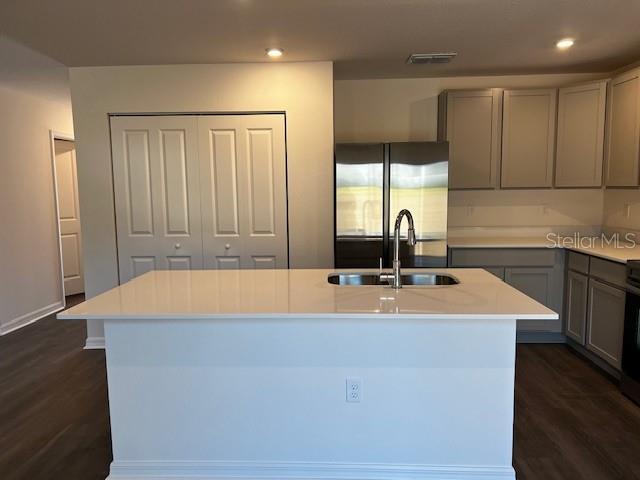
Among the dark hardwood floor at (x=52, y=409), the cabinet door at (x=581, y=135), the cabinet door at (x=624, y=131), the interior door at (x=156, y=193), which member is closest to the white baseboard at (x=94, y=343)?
the dark hardwood floor at (x=52, y=409)

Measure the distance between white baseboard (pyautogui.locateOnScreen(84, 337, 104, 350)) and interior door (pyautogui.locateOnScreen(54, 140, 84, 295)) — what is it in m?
2.38

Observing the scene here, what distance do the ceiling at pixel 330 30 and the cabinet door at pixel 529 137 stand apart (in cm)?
29

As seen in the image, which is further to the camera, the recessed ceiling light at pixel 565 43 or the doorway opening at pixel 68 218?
the doorway opening at pixel 68 218

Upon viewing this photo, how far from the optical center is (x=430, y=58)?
133 inches

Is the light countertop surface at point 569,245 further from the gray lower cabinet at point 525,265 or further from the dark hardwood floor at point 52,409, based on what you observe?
the dark hardwood floor at point 52,409

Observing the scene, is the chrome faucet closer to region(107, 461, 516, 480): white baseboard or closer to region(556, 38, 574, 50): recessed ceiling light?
region(107, 461, 516, 480): white baseboard

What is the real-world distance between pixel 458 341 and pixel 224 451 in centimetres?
118

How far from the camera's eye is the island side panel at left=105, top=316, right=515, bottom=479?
1.93 meters

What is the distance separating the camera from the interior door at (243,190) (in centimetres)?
359

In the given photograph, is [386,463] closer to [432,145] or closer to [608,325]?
[608,325]

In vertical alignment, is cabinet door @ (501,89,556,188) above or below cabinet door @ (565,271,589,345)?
above

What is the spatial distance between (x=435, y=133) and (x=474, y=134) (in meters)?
0.41

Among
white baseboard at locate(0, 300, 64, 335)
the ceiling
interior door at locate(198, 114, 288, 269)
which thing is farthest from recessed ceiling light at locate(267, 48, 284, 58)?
white baseboard at locate(0, 300, 64, 335)

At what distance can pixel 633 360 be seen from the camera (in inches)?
108
